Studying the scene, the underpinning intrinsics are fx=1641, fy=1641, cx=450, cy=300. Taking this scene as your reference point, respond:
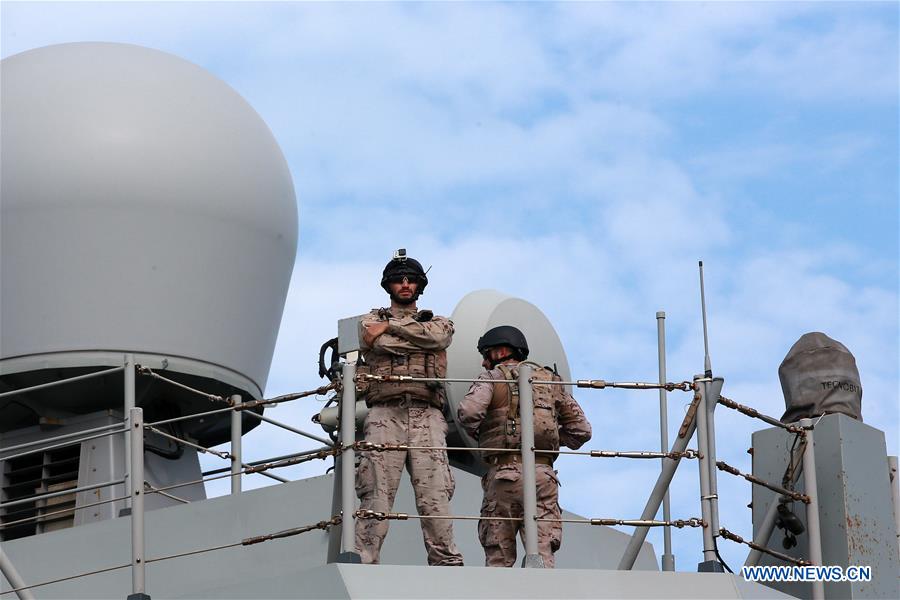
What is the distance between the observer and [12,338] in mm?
10586

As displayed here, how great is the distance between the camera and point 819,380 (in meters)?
8.37

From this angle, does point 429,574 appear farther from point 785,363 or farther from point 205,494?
point 205,494

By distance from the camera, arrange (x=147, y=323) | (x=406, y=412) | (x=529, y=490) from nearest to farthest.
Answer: (x=529, y=490) < (x=406, y=412) < (x=147, y=323)

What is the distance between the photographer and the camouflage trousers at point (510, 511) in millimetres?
7242

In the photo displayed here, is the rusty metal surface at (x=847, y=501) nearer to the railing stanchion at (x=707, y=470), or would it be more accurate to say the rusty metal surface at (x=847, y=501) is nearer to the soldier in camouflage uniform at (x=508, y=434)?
the railing stanchion at (x=707, y=470)

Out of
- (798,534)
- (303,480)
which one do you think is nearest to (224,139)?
(303,480)

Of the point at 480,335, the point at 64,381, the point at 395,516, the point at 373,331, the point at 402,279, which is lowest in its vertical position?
the point at 395,516

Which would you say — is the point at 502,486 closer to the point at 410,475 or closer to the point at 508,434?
the point at 508,434

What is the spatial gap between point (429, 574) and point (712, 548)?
1.21 m

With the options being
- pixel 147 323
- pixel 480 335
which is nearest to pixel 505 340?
pixel 480 335

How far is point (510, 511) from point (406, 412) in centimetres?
66

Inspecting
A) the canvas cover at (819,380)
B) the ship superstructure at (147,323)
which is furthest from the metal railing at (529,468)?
the ship superstructure at (147,323)

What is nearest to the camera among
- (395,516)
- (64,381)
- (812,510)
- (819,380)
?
(395,516)

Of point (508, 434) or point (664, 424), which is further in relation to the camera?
point (664, 424)
